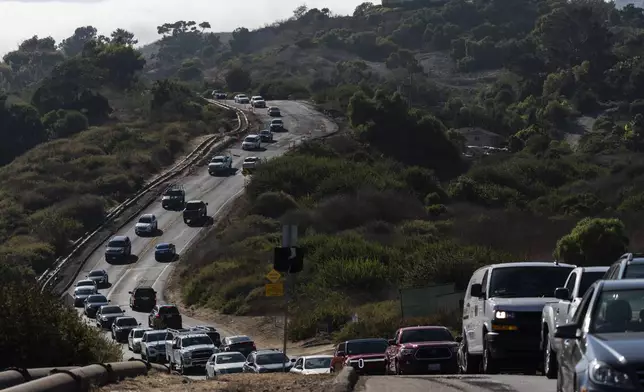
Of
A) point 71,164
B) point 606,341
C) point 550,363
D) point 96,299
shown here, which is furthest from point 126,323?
point 71,164

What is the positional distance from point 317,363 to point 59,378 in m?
17.0

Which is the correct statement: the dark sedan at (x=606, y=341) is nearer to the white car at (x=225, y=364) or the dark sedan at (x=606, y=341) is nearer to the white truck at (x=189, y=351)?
the white car at (x=225, y=364)

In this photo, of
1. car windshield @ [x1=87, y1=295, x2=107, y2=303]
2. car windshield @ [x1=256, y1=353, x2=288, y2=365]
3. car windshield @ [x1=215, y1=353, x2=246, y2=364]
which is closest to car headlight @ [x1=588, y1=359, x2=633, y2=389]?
car windshield @ [x1=256, y1=353, x2=288, y2=365]

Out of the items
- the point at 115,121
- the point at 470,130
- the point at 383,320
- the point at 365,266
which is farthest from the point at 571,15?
the point at 383,320

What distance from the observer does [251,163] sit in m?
104

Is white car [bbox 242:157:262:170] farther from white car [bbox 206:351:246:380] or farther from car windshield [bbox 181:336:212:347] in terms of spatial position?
white car [bbox 206:351:246:380]

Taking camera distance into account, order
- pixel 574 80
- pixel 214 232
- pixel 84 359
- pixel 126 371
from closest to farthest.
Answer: pixel 126 371 → pixel 84 359 → pixel 214 232 → pixel 574 80

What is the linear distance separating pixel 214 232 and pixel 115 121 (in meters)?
61.8

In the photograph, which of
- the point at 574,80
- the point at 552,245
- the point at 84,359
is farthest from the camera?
the point at 574,80

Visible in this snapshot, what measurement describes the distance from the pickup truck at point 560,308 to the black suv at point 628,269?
682 mm

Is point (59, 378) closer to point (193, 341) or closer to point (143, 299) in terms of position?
point (193, 341)

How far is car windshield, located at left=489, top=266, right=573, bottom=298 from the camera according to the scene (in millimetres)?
21219

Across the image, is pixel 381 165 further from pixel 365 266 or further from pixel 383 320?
pixel 383 320

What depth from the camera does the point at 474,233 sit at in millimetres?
73000
